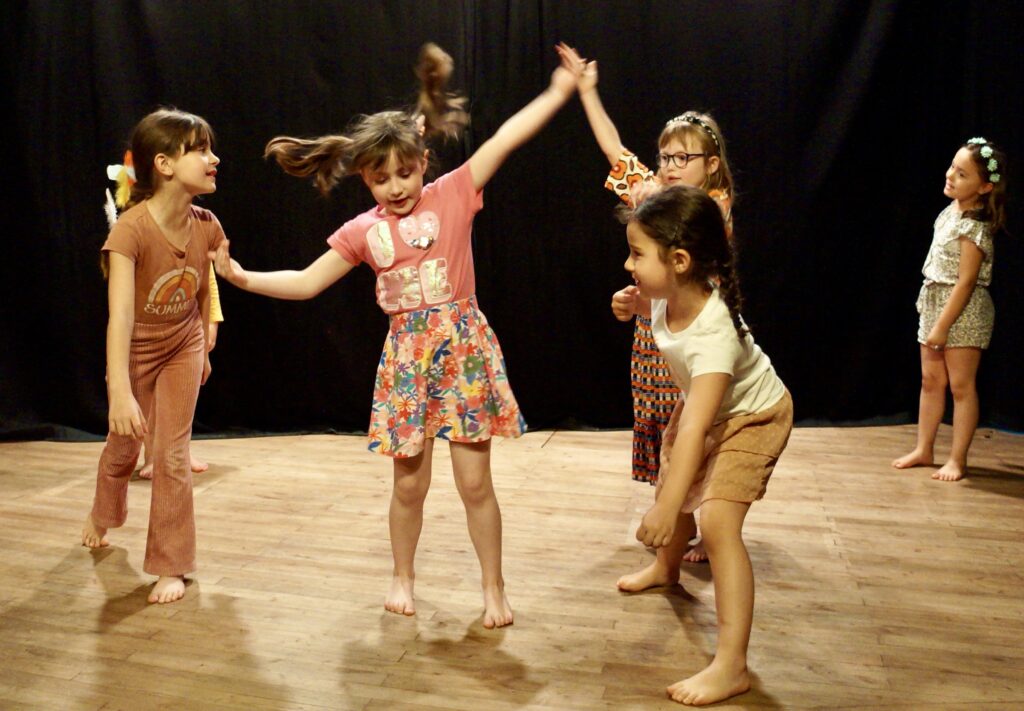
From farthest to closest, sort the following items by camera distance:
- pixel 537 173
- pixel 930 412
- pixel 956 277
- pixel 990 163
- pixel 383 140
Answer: pixel 537 173 → pixel 930 412 → pixel 956 277 → pixel 990 163 → pixel 383 140

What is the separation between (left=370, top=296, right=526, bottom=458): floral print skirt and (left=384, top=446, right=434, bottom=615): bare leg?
0.31 feet

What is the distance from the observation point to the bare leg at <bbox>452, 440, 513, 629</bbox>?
2395 mm

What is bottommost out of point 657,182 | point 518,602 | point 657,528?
point 518,602

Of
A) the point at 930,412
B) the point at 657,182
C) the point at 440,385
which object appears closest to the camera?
the point at 440,385

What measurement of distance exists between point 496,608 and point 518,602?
0.47 feet

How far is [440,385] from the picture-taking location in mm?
2367

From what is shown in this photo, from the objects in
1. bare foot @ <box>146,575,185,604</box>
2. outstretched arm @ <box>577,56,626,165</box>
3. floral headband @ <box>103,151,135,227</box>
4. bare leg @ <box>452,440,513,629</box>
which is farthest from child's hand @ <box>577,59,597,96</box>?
bare foot @ <box>146,575,185,604</box>

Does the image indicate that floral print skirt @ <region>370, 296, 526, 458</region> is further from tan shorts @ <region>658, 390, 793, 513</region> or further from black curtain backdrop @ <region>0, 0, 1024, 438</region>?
black curtain backdrop @ <region>0, 0, 1024, 438</region>

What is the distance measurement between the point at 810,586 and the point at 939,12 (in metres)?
2.85

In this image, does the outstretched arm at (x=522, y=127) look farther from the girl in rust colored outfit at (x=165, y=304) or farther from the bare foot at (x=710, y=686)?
the bare foot at (x=710, y=686)

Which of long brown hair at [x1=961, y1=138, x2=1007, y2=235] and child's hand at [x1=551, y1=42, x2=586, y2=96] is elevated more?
child's hand at [x1=551, y1=42, x2=586, y2=96]

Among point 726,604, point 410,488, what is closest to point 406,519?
point 410,488

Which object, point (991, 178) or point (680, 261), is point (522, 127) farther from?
point (991, 178)

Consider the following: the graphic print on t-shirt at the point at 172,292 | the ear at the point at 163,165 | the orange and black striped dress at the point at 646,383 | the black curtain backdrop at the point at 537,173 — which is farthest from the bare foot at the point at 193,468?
the orange and black striped dress at the point at 646,383
